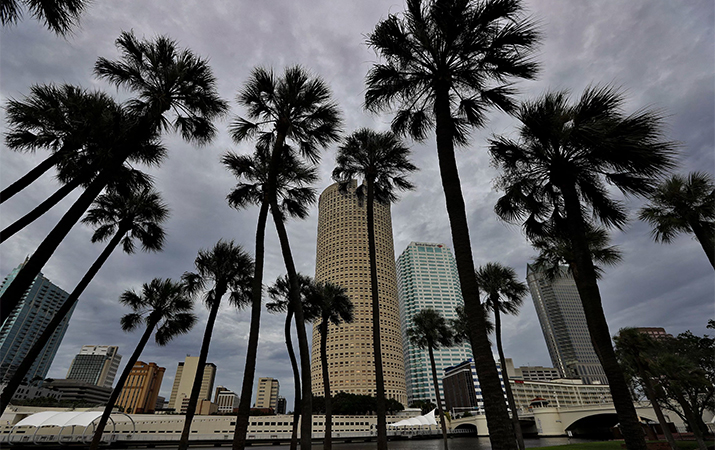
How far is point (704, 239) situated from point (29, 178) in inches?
1085

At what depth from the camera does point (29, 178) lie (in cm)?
1025

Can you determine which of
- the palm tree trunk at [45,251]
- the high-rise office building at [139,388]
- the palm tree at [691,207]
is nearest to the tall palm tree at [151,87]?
the palm tree trunk at [45,251]

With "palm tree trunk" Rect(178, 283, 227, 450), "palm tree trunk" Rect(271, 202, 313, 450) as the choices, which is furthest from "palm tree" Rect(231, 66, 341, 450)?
"palm tree trunk" Rect(178, 283, 227, 450)

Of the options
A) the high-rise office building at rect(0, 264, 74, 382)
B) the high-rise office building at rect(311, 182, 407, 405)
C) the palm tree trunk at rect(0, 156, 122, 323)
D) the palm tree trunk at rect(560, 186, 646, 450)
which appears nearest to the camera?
the palm tree trunk at rect(0, 156, 122, 323)

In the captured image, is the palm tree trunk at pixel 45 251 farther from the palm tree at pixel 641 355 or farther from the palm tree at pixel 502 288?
the palm tree at pixel 641 355

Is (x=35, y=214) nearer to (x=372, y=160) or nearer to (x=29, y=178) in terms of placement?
(x=29, y=178)

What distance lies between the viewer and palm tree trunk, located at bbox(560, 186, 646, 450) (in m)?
6.88

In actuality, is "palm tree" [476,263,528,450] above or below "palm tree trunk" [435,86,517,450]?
above

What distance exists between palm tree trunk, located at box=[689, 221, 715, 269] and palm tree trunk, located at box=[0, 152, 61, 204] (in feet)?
88.3

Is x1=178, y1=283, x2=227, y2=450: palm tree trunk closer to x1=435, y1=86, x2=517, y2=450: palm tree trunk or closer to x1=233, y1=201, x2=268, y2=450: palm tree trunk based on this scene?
x1=233, y1=201, x2=268, y2=450: palm tree trunk

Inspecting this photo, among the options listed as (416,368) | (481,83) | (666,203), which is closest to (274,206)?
(481,83)

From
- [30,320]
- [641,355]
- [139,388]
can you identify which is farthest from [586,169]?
[139,388]

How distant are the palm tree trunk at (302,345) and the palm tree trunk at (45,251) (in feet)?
20.4

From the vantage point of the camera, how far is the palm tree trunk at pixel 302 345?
40.5 feet
